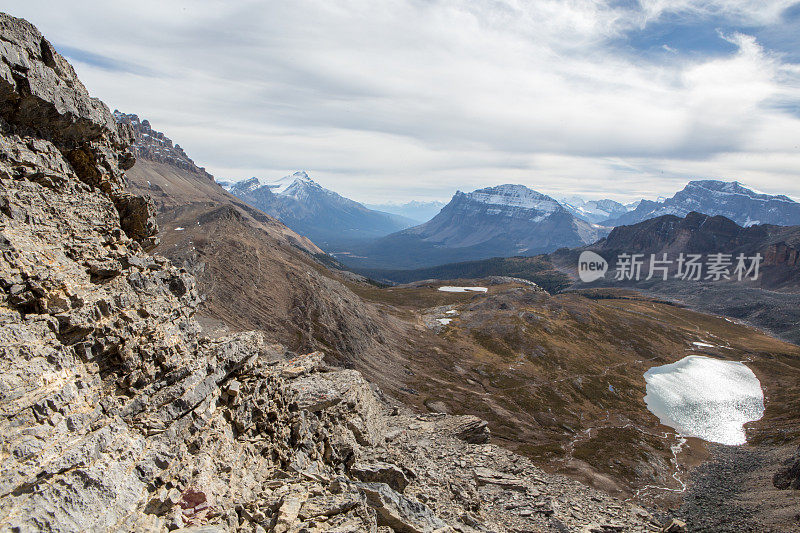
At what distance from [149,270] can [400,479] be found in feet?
62.4

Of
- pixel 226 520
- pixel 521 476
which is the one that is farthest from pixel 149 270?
pixel 521 476

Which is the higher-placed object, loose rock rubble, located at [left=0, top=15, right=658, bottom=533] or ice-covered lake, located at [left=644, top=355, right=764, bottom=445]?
loose rock rubble, located at [left=0, top=15, right=658, bottom=533]

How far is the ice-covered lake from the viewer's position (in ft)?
323

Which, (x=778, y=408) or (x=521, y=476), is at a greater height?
(x=521, y=476)

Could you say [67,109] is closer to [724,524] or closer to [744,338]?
[724,524]

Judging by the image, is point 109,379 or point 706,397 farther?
point 706,397

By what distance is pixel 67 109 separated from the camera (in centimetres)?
1560

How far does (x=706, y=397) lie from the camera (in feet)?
389

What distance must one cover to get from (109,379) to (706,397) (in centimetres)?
15030

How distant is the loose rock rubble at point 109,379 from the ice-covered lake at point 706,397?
109406 millimetres

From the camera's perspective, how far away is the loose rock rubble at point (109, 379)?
36.9 feet

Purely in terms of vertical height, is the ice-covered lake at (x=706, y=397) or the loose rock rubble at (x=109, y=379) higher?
the loose rock rubble at (x=109, y=379)

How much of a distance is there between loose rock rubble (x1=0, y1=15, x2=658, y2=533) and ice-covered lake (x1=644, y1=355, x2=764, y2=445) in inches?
4307

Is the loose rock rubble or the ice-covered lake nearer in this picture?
the loose rock rubble
